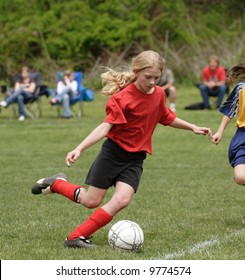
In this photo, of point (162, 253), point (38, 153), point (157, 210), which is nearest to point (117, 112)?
point (162, 253)

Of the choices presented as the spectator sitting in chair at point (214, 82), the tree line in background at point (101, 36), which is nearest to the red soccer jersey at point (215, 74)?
the spectator sitting in chair at point (214, 82)

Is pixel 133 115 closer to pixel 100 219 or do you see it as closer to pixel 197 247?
pixel 100 219

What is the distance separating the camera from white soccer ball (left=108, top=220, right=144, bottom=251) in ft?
19.7

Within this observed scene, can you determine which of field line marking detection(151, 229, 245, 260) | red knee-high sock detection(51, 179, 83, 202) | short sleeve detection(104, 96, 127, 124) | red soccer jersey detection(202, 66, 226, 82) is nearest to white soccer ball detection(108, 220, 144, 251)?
field line marking detection(151, 229, 245, 260)

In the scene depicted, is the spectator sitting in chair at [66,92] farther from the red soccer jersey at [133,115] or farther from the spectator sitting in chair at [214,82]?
the red soccer jersey at [133,115]

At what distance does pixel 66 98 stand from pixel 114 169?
13208 mm

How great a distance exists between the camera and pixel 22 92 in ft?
62.5

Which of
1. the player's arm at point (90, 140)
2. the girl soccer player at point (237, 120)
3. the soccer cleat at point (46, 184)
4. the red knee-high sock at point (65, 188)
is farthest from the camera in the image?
the girl soccer player at point (237, 120)

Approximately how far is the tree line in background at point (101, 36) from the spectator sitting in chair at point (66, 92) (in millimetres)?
10715

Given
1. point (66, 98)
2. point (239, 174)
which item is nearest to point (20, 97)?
point (66, 98)

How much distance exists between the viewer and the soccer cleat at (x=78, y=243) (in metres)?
6.13

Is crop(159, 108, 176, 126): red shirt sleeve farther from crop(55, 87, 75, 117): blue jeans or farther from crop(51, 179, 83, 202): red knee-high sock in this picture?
crop(55, 87, 75, 117): blue jeans

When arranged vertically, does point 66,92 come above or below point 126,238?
below
